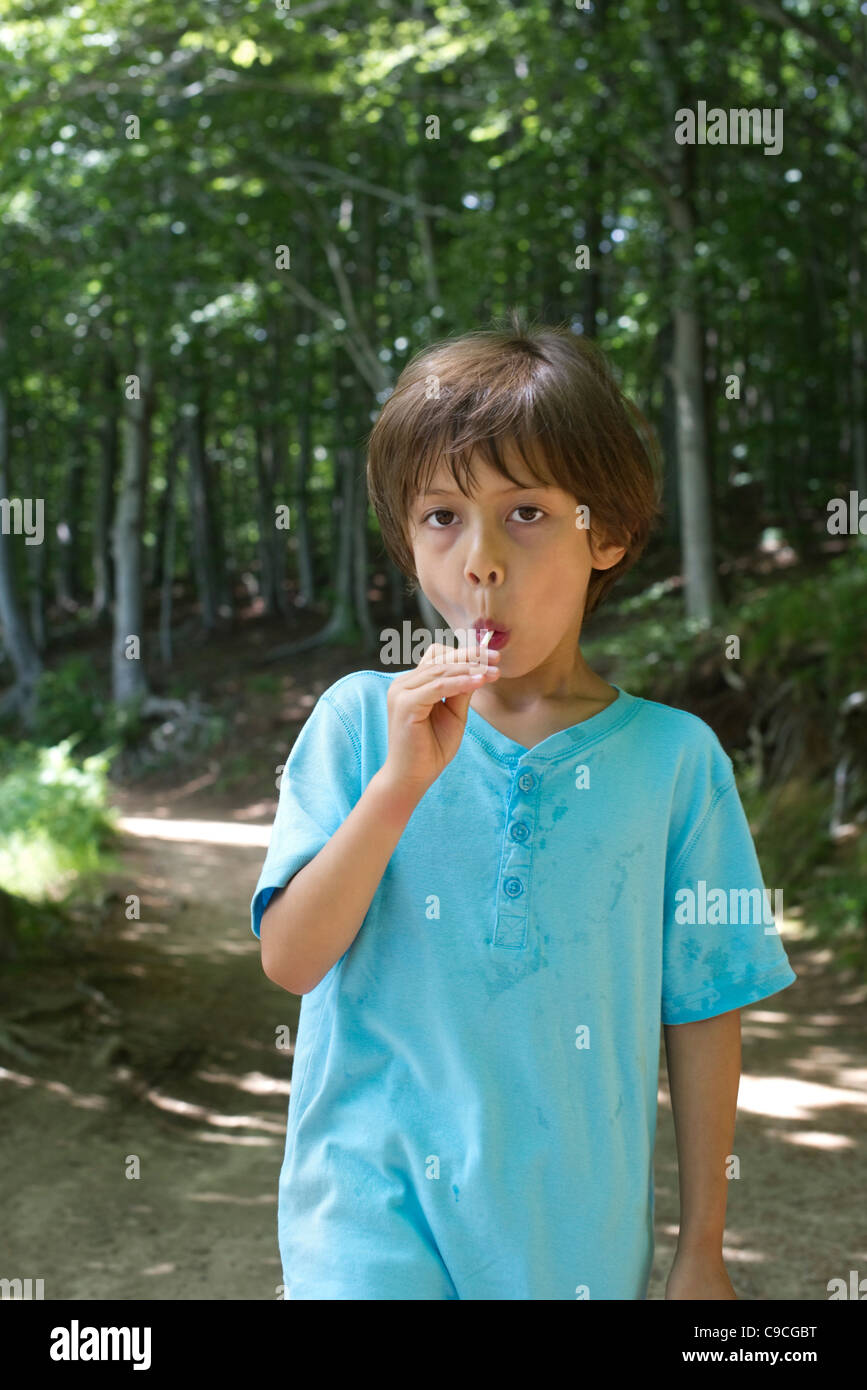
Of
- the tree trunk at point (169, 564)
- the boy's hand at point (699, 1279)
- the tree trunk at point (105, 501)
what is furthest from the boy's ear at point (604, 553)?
the tree trunk at point (105, 501)

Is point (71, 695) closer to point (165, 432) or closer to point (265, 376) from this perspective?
point (265, 376)

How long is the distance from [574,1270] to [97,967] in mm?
7510

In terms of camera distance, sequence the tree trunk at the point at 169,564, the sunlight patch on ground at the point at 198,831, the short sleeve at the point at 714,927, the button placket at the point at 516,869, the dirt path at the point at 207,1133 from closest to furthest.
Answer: the button placket at the point at 516,869 → the short sleeve at the point at 714,927 → the dirt path at the point at 207,1133 → the sunlight patch on ground at the point at 198,831 → the tree trunk at the point at 169,564

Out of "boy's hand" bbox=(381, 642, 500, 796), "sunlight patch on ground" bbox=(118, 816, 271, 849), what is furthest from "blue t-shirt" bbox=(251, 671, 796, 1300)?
"sunlight patch on ground" bbox=(118, 816, 271, 849)

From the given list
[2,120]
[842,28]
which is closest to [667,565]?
[842,28]

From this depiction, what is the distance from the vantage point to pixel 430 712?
165cm

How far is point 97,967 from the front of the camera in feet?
28.6

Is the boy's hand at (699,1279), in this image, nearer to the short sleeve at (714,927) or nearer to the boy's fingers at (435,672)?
the short sleeve at (714,927)

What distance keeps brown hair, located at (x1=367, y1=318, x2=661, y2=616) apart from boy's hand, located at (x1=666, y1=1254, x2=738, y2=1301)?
0.99 metres

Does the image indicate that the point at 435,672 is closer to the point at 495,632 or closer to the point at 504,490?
the point at 495,632

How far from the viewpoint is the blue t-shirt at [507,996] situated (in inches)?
64.0

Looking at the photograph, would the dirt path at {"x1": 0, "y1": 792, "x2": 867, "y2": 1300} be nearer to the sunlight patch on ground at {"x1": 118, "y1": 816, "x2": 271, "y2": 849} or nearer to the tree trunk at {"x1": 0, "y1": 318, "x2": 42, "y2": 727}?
the sunlight patch on ground at {"x1": 118, "y1": 816, "x2": 271, "y2": 849}

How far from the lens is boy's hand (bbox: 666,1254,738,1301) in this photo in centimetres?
173

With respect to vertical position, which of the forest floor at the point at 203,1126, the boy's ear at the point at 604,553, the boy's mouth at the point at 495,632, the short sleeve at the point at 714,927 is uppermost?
the boy's ear at the point at 604,553
